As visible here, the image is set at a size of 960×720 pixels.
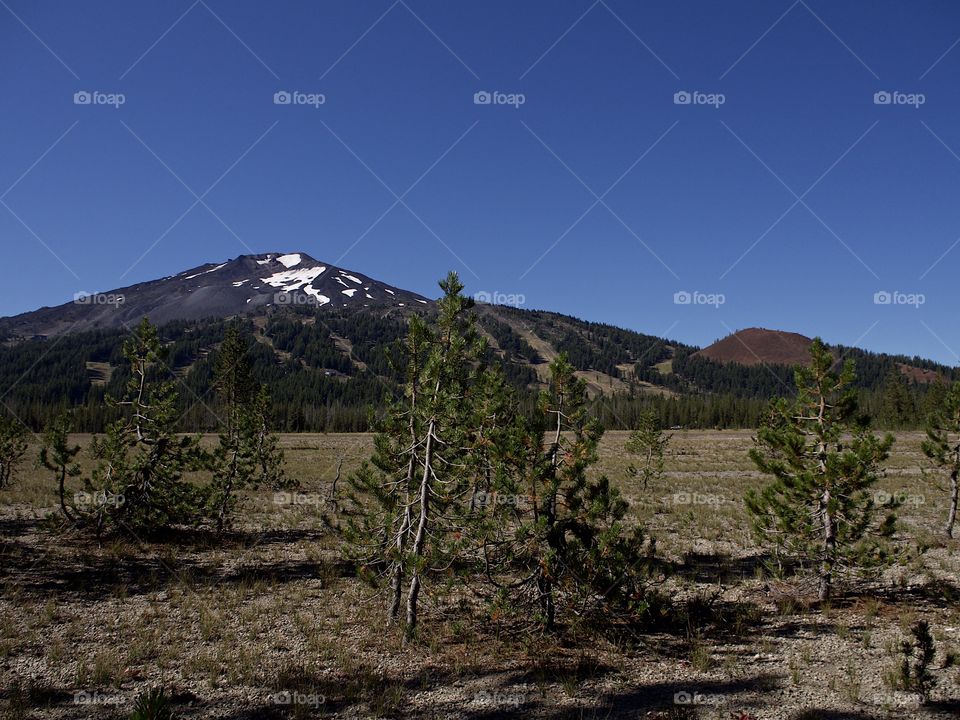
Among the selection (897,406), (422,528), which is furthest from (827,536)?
(897,406)

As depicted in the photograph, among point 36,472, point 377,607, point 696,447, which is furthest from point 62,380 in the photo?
point 377,607

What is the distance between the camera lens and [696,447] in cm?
6712

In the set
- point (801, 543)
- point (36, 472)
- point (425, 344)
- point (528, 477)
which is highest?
point (425, 344)

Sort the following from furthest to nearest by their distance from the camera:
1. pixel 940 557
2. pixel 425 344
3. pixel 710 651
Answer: pixel 940 557 < pixel 425 344 < pixel 710 651

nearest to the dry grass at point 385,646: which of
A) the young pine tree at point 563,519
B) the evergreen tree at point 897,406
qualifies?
the young pine tree at point 563,519

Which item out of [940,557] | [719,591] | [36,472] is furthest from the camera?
[36,472]

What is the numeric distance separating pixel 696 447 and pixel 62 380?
639 ft

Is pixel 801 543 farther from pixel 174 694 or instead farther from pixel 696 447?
pixel 696 447

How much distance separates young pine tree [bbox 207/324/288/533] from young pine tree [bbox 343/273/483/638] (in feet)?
31.4

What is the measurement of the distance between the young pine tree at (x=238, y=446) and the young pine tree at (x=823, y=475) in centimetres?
1626

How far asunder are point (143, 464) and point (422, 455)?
10.9 meters

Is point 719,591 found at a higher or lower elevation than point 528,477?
lower

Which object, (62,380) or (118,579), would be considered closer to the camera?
(118,579)

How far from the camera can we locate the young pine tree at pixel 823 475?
35.2ft
